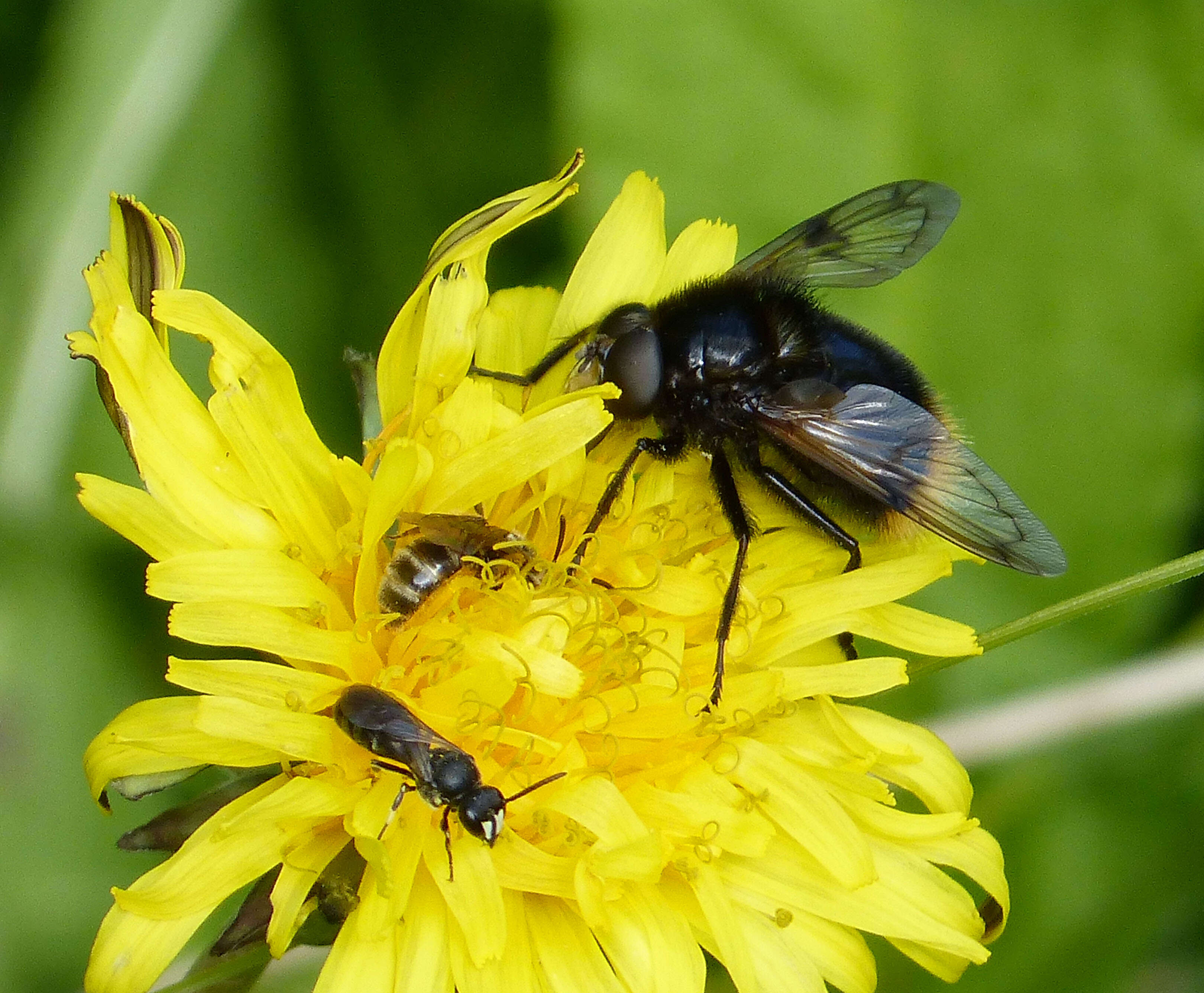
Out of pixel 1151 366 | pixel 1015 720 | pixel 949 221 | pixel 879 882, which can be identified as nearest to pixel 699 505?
pixel 879 882

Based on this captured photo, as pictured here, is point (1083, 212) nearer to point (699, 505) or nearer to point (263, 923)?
point (699, 505)

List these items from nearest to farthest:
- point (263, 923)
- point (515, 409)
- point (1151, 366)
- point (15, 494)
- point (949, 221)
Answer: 1. point (263, 923)
2. point (515, 409)
3. point (949, 221)
4. point (15, 494)
5. point (1151, 366)

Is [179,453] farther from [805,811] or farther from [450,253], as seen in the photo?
[805,811]

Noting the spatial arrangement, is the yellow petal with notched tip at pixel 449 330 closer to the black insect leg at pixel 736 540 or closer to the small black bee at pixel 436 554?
the small black bee at pixel 436 554

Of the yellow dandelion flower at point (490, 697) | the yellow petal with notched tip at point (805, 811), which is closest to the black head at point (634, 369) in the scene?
the yellow dandelion flower at point (490, 697)

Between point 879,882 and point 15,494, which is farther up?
point 15,494

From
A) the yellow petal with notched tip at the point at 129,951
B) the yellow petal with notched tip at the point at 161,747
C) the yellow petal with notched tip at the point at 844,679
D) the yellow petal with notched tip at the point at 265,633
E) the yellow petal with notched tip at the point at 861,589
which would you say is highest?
the yellow petal with notched tip at the point at 265,633
